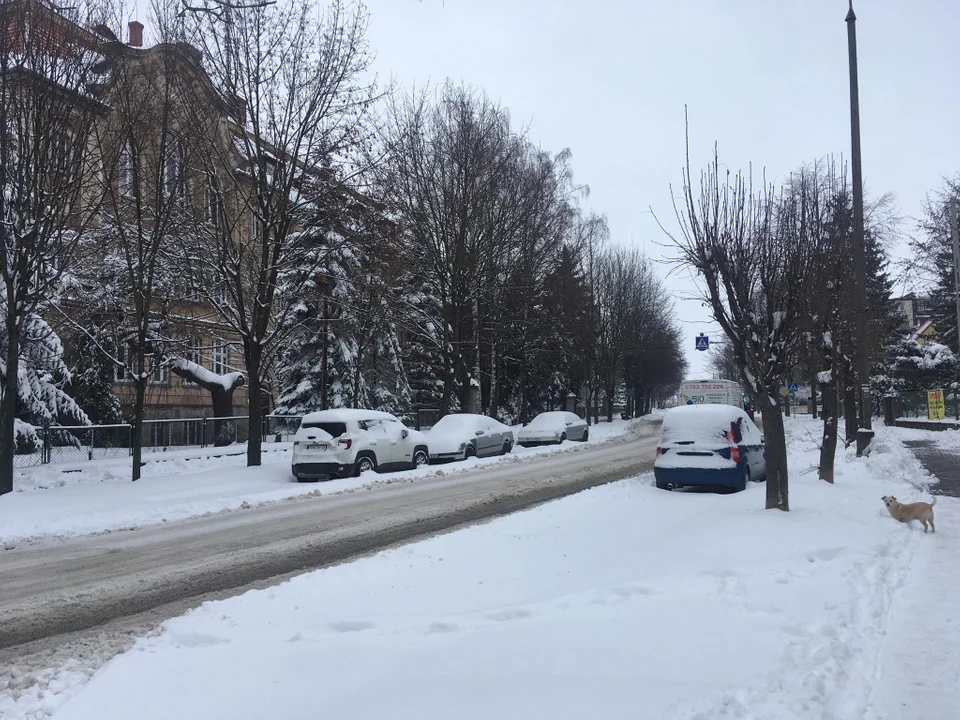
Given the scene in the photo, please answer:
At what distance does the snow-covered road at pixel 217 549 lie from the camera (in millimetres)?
7406

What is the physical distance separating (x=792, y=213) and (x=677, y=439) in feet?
15.2

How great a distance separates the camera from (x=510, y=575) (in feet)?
24.7

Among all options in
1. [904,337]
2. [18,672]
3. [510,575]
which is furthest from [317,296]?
[904,337]

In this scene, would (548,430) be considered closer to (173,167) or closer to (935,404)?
(173,167)

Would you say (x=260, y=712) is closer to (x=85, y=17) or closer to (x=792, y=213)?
(x=792, y=213)

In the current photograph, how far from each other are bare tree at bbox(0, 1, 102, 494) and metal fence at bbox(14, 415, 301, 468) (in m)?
4.58

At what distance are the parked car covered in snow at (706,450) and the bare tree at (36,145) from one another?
12.1 m

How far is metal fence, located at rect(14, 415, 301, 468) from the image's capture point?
1956 centimetres

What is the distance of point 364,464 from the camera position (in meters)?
19.8

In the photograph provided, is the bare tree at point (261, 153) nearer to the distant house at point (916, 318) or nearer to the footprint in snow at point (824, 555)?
the footprint in snow at point (824, 555)

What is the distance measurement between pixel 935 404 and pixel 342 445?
32.5 m

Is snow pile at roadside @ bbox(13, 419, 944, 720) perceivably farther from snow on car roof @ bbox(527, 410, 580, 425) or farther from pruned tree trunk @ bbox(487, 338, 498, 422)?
pruned tree trunk @ bbox(487, 338, 498, 422)

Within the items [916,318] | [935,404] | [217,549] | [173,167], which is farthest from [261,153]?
[916,318]

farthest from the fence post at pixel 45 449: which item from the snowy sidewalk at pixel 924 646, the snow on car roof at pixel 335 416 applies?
the snowy sidewalk at pixel 924 646
